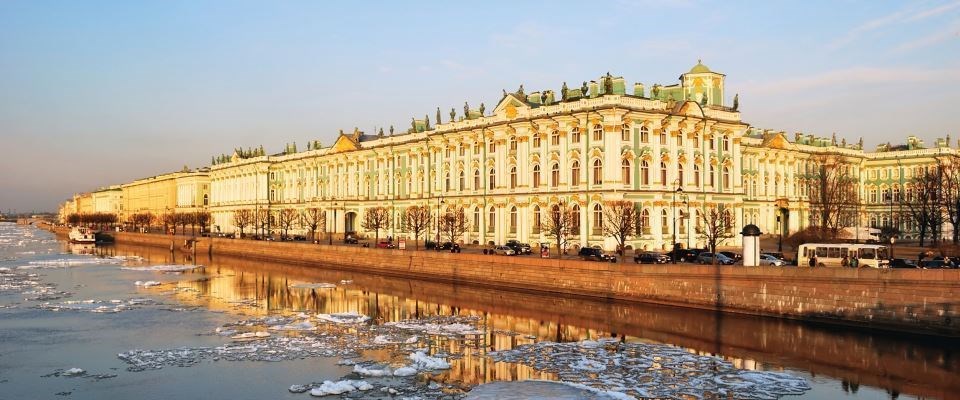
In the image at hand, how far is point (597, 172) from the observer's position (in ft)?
186

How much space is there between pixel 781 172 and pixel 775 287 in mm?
49882

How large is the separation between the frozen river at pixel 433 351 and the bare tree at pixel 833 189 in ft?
155

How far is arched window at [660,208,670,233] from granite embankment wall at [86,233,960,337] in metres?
15.8

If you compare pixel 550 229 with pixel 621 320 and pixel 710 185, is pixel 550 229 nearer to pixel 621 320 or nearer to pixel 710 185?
pixel 710 185

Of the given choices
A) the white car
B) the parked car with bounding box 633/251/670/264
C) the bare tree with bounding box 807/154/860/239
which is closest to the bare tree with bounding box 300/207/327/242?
the parked car with bounding box 633/251/670/264

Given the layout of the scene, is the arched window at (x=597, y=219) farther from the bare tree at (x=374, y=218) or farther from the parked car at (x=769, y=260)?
the bare tree at (x=374, y=218)

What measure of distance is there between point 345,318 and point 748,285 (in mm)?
18435

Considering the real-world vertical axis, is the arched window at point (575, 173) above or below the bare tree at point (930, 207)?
above

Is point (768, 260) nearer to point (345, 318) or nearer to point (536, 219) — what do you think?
point (536, 219)

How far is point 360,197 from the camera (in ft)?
290

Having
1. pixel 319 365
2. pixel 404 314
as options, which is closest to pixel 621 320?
pixel 404 314

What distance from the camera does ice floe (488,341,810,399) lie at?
21.7 meters

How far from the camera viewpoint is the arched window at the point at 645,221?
56.2 metres

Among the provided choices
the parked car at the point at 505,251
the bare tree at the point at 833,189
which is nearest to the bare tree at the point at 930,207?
the bare tree at the point at 833,189
